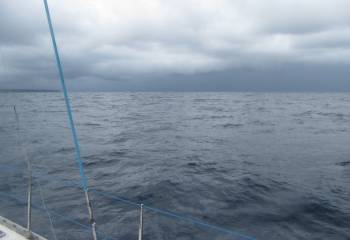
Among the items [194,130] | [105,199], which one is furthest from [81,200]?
[194,130]

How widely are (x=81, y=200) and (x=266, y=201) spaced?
7453 millimetres

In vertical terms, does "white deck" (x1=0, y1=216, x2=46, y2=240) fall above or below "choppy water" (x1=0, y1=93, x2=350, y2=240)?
above

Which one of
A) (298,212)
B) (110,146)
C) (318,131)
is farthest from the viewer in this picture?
(318,131)

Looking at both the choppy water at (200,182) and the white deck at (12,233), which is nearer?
the white deck at (12,233)

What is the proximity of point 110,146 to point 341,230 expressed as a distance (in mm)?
17606

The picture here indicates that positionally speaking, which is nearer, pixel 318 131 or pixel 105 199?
pixel 105 199

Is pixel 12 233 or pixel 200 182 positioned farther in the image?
pixel 200 182

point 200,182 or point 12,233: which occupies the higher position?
point 12,233

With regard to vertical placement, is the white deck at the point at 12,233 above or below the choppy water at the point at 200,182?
above

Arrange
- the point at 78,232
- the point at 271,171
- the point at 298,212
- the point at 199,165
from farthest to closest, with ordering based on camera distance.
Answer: the point at 199,165 → the point at 271,171 → the point at 298,212 → the point at 78,232

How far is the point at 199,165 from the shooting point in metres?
17.2

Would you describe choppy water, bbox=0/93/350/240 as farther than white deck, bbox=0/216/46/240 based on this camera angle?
Yes

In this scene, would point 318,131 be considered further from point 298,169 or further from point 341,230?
point 341,230

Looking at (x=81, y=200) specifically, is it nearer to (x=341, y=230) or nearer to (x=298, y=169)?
(x=341, y=230)
